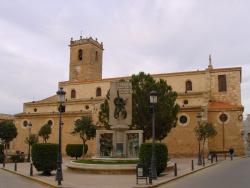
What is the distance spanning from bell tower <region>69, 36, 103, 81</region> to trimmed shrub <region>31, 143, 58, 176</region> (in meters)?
46.3

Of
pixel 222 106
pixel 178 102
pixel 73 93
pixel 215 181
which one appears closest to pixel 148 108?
pixel 215 181

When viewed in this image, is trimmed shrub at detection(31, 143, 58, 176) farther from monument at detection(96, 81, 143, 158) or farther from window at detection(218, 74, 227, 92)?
window at detection(218, 74, 227, 92)

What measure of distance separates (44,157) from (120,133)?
21.0 feet

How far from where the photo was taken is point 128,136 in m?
25.8

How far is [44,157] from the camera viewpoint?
20.8m

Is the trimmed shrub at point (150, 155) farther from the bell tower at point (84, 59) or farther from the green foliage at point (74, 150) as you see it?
the bell tower at point (84, 59)

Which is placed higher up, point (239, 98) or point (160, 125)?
point (239, 98)

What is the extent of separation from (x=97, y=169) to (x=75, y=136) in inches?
1356

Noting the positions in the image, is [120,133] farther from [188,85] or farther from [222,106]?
[188,85]

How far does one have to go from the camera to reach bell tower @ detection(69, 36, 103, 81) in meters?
67.9

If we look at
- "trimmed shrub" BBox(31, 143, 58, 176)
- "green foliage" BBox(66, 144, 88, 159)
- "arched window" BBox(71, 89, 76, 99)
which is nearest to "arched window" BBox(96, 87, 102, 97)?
"arched window" BBox(71, 89, 76, 99)

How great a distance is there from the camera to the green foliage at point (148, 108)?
34500mm

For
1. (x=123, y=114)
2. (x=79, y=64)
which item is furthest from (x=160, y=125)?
(x=79, y=64)

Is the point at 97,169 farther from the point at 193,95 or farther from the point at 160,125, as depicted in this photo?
the point at 193,95
